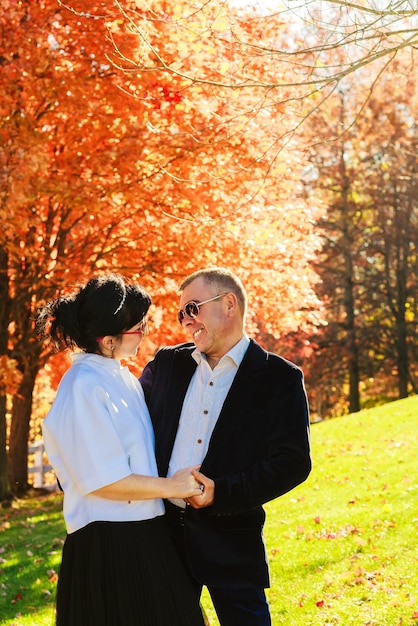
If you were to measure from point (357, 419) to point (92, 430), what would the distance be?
48.4 feet

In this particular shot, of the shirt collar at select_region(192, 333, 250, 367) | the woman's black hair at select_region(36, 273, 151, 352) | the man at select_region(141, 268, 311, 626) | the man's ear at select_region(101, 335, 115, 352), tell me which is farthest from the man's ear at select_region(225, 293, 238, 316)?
the man's ear at select_region(101, 335, 115, 352)

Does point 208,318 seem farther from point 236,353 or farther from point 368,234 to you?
point 368,234

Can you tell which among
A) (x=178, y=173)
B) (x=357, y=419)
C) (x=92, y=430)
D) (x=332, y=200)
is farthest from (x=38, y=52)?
(x=332, y=200)

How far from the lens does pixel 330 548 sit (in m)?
7.44

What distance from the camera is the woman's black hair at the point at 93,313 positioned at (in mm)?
3373

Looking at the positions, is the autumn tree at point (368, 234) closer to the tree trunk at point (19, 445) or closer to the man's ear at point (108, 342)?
the tree trunk at point (19, 445)

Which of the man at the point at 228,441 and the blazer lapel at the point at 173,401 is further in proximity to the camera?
the blazer lapel at the point at 173,401

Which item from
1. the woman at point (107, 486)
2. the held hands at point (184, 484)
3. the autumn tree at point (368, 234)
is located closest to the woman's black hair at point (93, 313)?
the woman at point (107, 486)

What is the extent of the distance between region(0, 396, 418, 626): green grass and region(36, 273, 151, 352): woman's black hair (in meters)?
Answer: 3.30

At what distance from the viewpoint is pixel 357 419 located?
17250mm

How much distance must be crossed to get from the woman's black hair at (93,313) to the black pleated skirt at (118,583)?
0.82 metres

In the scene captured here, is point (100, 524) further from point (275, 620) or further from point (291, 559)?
point (291, 559)

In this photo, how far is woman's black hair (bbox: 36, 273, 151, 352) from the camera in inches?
133

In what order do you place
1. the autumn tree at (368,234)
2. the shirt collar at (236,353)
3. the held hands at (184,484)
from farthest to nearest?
the autumn tree at (368,234), the shirt collar at (236,353), the held hands at (184,484)
